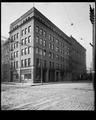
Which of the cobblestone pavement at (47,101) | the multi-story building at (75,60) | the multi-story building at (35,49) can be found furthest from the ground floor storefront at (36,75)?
the cobblestone pavement at (47,101)

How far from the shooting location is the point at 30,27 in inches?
1166

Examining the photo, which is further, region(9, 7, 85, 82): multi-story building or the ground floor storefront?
region(9, 7, 85, 82): multi-story building

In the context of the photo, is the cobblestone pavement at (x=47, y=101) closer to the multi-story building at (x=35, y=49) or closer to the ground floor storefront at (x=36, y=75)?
the ground floor storefront at (x=36, y=75)

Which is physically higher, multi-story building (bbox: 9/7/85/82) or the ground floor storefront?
multi-story building (bbox: 9/7/85/82)

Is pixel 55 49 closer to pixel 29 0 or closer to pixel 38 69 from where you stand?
pixel 38 69

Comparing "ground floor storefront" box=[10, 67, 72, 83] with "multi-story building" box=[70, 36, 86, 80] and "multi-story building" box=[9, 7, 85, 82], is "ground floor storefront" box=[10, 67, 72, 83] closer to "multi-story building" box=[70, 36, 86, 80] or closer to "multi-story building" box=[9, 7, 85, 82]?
"multi-story building" box=[9, 7, 85, 82]

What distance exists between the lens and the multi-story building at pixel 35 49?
2844 cm

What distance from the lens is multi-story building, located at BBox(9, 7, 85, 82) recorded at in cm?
2844

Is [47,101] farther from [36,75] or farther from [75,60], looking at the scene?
[75,60]

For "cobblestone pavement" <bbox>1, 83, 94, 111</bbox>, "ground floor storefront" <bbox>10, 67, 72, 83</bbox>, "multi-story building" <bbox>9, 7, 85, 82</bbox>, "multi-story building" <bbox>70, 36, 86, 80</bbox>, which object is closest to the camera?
"cobblestone pavement" <bbox>1, 83, 94, 111</bbox>

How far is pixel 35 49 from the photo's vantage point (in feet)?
92.2

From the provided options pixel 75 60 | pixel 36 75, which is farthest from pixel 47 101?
pixel 75 60

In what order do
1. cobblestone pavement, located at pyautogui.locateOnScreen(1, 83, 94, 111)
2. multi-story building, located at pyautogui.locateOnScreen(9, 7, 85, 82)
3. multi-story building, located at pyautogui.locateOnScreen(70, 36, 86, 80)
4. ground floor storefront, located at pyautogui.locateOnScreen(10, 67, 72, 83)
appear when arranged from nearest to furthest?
cobblestone pavement, located at pyautogui.locateOnScreen(1, 83, 94, 111) < ground floor storefront, located at pyautogui.locateOnScreen(10, 67, 72, 83) < multi-story building, located at pyautogui.locateOnScreen(9, 7, 85, 82) < multi-story building, located at pyautogui.locateOnScreen(70, 36, 86, 80)

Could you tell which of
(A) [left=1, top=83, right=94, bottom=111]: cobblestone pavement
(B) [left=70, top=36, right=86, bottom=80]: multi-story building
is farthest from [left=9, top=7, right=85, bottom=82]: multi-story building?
(A) [left=1, top=83, right=94, bottom=111]: cobblestone pavement
